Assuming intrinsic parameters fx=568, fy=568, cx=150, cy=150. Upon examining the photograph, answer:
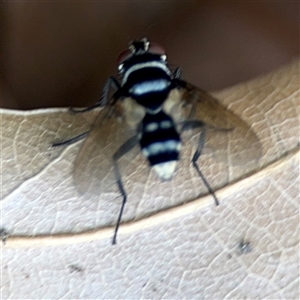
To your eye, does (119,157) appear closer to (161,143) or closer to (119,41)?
(161,143)

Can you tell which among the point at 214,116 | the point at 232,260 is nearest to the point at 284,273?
the point at 232,260

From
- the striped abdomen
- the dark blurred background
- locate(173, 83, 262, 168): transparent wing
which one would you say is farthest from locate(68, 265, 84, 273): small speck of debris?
the dark blurred background

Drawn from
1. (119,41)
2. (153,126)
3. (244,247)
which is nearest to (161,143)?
(153,126)

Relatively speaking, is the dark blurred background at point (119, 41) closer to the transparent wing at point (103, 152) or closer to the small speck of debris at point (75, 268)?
the transparent wing at point (103, 152)

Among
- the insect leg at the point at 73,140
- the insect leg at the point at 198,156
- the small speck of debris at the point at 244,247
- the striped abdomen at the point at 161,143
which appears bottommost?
the small speck of debris at the point at 244,247

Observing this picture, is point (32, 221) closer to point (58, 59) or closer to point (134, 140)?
point (134, 140)

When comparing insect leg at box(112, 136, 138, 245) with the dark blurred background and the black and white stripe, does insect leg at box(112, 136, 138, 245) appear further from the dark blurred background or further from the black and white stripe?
the dark blurred background

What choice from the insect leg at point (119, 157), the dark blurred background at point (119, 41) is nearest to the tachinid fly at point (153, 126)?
the insect leg at point (119, 157)

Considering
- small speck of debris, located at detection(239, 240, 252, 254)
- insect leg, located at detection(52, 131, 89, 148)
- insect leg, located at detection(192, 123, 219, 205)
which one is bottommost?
small speck of debris, located at detection(239, 240, 252, 254)
